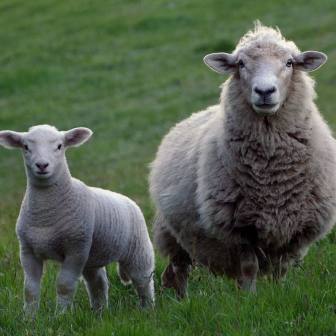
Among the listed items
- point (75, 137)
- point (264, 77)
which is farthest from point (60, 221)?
point (264, 77)

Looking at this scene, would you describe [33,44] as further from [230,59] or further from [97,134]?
[230,59]

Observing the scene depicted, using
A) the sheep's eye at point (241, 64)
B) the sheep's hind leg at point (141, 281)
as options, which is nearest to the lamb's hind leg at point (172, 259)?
the sheep's hind leg at point (141, 281)

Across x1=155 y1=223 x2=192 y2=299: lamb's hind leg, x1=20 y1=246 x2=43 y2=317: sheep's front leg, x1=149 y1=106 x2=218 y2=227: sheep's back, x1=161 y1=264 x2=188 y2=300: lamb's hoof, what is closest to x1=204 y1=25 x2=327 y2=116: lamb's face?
x1=149 y1=106 x2=218 y2=227: sheep's back

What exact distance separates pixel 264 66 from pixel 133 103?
14.1 metres

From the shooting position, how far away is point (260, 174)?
552 cm

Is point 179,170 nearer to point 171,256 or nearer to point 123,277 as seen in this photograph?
point 171,256

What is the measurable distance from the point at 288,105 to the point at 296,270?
1.07m

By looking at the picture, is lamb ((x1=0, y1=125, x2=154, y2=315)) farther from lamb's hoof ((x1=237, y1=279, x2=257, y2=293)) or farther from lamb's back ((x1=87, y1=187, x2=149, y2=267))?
lamb's hoof ((x1=237, y1=279, x2=257, y2=293))

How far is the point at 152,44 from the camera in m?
23.7

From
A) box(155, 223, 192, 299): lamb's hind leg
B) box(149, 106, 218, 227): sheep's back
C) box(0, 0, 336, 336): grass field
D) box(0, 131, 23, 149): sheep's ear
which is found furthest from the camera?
box(155, 223, 192, 299): lamb's hind leg

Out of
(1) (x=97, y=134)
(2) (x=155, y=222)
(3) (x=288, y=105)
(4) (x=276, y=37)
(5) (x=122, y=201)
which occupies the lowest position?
(1) (x=97, y=134)

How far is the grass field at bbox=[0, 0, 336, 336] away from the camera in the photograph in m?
4.30

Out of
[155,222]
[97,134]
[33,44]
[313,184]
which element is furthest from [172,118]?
[313,184]

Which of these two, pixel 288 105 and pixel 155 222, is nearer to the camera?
pixel 288 105
